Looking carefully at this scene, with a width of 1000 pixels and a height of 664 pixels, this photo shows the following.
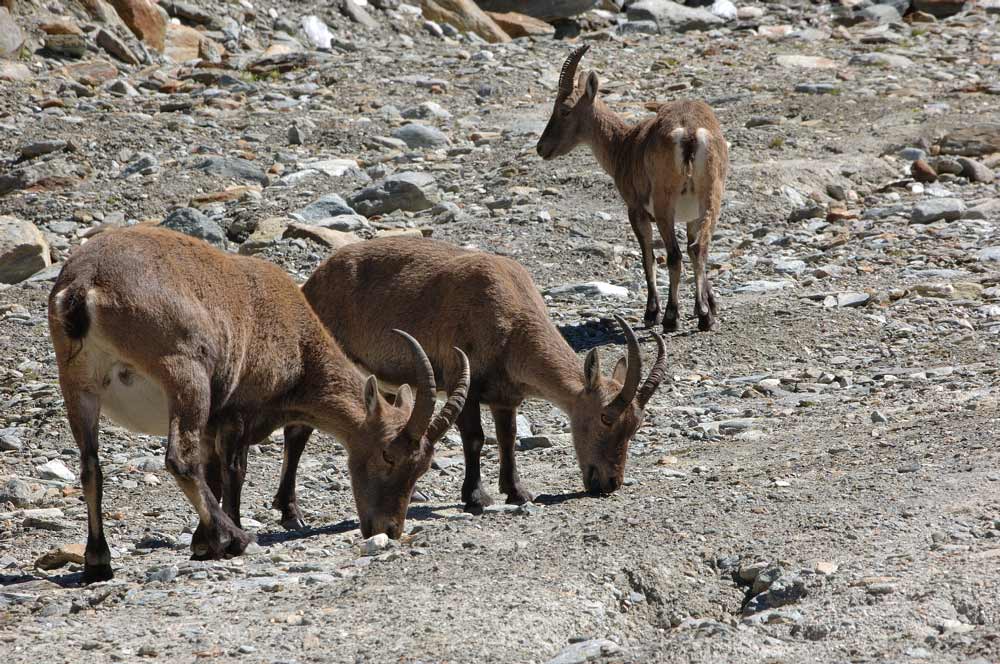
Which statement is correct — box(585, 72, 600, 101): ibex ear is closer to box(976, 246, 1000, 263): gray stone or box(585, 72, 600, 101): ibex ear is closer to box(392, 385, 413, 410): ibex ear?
box(976, 246, 1000, 263): gray stone

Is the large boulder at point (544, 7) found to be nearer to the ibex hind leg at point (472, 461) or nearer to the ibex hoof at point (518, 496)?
the ibex hind leg at point (472, 461)

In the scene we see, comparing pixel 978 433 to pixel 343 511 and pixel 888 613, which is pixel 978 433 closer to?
pixel 888 613

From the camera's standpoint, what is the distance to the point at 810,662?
16.3 ft

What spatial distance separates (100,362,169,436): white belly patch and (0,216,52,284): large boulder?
701cm

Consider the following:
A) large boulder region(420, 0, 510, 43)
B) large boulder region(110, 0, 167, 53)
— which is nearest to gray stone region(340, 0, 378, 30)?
large boulder region(420, 0, 510, 43)

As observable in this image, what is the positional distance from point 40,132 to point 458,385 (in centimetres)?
1154

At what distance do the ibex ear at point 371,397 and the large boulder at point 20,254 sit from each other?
7.16 meters

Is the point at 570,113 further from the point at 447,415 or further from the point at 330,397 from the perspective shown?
the point at 447,415

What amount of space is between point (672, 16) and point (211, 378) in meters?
21.0

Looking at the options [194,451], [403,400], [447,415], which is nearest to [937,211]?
[403,400]

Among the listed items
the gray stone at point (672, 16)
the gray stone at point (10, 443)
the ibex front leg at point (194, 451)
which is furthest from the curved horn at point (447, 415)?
the gray stone at point (672, 16)

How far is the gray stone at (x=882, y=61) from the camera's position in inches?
894

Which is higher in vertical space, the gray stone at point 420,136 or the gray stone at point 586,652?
the gray stone at point 586,652

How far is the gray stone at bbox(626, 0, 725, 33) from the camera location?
86.2ft
